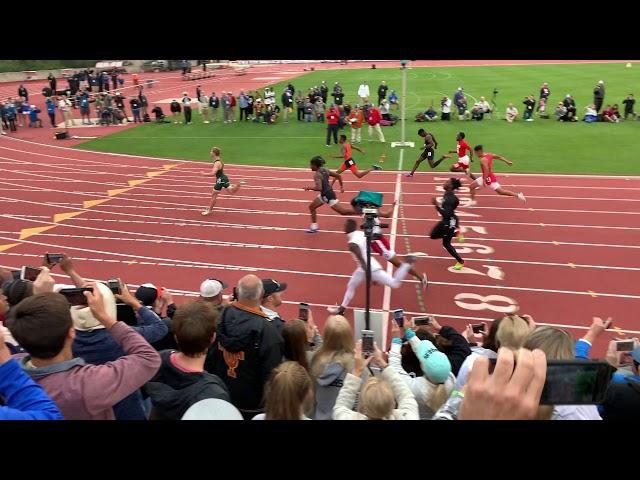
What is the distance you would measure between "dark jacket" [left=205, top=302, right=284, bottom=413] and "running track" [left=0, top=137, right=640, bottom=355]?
4.70 meters

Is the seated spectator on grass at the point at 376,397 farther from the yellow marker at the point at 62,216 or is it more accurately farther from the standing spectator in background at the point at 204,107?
the standing spectator in background at the point at 204,107

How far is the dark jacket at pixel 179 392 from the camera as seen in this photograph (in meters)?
3.24

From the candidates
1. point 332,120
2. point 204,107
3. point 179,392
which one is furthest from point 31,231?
point 204,107

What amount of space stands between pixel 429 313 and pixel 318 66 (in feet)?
179

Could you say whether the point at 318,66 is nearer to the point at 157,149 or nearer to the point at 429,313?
the point at 157,149

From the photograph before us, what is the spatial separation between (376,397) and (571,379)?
1619 mm

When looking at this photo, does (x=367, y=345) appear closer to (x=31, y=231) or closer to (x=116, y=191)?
(x=31, y=231)

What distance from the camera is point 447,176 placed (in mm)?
17594

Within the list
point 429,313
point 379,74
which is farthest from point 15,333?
point 379,74

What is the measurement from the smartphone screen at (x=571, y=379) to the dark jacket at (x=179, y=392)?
1998mm

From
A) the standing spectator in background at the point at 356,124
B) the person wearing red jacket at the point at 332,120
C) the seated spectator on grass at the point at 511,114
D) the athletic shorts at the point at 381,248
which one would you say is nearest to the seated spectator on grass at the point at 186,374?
the athletic shorts at the point at 381,248

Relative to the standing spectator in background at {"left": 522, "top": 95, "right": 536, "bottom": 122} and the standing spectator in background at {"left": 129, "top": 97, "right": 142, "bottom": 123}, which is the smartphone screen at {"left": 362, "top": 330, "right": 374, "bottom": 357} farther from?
the standing spectator in background at {"left": 129, "top": 97, "right": 142, "bottom": 123}

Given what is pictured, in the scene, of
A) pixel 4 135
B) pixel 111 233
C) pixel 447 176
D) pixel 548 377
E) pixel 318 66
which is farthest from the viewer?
pixel 318 66

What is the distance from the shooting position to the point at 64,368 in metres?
2.90
